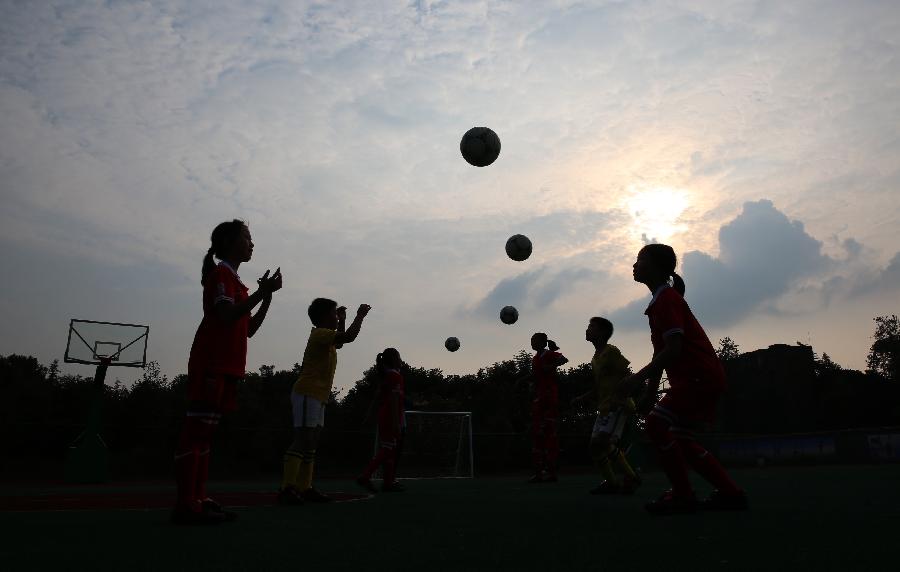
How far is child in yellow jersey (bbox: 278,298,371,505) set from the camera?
6293 millimetres

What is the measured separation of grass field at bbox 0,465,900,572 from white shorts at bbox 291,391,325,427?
1185 mm

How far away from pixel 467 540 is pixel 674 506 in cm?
197

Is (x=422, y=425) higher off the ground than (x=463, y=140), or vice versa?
(x=463, y=140)

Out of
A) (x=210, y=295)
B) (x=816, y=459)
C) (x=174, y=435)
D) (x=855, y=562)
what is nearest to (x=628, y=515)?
(x=855, y=562)

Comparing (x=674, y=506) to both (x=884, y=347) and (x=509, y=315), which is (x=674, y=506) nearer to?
(x=509, y=315)

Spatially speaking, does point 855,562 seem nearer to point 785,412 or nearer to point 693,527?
point 693,527

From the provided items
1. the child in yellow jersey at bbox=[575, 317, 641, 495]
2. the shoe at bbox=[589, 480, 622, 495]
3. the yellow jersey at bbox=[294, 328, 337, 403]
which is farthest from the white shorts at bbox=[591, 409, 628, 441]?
the yellow jersey at bbox=[294, 328, 337, 403]

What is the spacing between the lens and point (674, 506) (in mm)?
4750

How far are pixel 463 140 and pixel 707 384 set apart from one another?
7045mm

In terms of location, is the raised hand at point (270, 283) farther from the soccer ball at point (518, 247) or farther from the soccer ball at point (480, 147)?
the soccer ball at point (518, 247)

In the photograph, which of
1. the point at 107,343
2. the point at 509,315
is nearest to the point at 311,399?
the point at 509,315

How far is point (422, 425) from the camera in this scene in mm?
18609

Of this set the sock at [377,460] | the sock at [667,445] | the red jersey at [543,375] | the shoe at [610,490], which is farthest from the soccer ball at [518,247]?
the sock at [667,445]

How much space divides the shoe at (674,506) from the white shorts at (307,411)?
3.14 metres
